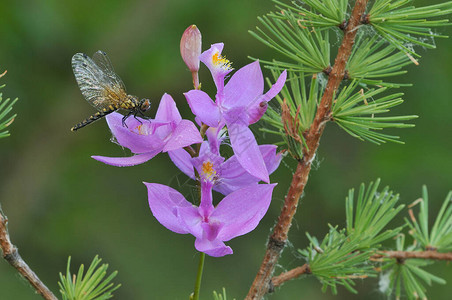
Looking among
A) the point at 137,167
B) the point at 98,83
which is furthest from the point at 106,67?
the point at 137,167

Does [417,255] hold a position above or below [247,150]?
below

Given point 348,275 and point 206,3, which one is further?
point 206,3

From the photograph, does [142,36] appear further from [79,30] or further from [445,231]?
[445,231]

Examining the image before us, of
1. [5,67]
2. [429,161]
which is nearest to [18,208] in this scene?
[5,67]

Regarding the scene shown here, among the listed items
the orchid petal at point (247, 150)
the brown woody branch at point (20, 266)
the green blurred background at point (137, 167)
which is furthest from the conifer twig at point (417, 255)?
the green blurred background at point (137, 167)

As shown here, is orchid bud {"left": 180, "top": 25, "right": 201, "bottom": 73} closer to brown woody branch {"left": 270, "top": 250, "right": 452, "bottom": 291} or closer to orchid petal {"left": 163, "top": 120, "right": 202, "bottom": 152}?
orchid petal {"left": 163, "top": 120, "right": 202, "bottom": 152}

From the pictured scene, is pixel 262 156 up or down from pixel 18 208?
up

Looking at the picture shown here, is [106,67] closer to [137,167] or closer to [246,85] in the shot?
[246,85]

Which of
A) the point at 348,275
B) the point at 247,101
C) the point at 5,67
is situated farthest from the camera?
the point at 5,67
